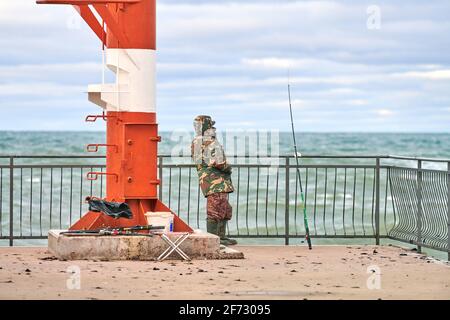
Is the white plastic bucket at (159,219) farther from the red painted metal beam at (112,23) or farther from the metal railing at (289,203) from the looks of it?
the red painted metal beam at (112,23)

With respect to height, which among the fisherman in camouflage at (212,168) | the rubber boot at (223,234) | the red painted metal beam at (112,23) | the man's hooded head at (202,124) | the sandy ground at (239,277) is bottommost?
the sandy ground at (239,277)

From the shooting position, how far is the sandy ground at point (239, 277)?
11.3 m

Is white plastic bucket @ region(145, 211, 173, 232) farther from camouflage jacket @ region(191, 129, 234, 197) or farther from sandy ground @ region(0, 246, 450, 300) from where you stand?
camouflage jacket @ region(191, 129, 234, 197)

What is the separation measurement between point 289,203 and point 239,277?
53.0ft

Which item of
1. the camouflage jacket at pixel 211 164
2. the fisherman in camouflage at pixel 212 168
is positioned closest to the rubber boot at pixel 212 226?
the fisherman in camouflage at pixel 212 168

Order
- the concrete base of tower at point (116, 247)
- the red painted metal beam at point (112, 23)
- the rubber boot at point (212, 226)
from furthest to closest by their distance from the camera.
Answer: the rubber boot at point (212, 226) < the concrete base of tower at point (116, 247) < the red painted metal beam at point (112, 23)

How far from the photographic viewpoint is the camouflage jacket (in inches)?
616

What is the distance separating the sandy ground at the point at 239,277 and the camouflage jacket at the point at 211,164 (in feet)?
3.28

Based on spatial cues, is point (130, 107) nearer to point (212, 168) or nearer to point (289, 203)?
point (212, 168)

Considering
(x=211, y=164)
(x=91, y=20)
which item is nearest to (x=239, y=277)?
(x=211, y=164)

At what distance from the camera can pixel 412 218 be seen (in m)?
16.1

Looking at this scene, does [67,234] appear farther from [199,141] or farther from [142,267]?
[199,141]

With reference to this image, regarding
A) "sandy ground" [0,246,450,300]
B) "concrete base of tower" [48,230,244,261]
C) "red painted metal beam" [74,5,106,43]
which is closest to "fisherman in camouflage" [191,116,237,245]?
"sandy ground" [0,246,450,300]

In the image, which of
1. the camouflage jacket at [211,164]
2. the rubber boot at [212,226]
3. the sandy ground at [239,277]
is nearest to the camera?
the sandy ground at [239,277]
